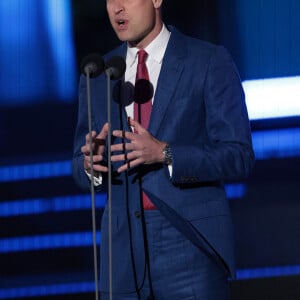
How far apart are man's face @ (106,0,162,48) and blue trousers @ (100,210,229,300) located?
0.44m

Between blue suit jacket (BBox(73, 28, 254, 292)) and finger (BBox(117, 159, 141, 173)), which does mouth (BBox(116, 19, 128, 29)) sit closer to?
blue suit jacket (BBox(73, 28, 254, 292))

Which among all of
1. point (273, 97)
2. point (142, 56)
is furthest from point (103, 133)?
point (273, 97)

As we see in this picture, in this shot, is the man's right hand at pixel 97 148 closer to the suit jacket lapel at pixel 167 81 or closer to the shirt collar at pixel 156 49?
the suit jacket lapel at pixel 167 81

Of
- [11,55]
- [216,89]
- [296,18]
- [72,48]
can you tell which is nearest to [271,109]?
[296,18]

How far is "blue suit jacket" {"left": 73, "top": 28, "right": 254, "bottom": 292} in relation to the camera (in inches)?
85.0

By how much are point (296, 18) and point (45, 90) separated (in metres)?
0.96

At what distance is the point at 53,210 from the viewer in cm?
346

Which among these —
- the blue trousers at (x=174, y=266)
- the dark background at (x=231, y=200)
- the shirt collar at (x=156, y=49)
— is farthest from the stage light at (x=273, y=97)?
the blue trousers at (x=174, y=266)

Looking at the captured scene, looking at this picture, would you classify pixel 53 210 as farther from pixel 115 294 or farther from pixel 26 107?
pixel 115 294

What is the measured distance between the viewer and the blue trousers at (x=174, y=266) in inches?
84.7

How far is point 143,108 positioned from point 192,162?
0.65 feet

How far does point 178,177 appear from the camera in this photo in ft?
6.98

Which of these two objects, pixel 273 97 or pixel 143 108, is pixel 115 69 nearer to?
pixel 143 108

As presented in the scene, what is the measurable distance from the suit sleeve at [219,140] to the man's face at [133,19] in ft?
0.59
